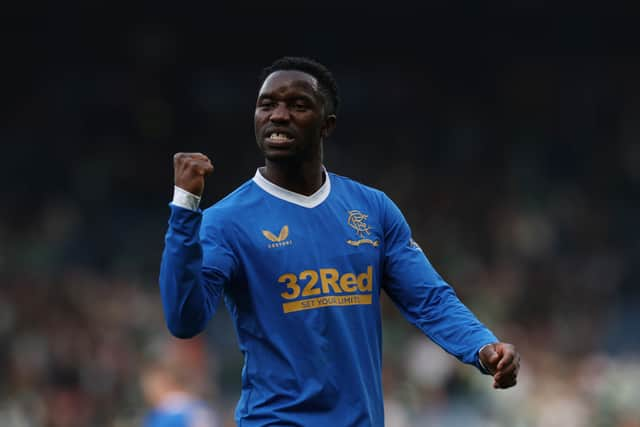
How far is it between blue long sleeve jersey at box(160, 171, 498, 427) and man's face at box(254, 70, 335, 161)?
17cm

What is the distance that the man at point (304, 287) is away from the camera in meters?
3.99

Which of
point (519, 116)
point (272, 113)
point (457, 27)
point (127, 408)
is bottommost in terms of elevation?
point (127, 408)

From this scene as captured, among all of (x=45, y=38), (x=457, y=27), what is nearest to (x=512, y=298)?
(x=457, y=27)

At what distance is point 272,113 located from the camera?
4.07 meters

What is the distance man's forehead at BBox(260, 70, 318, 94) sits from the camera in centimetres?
412

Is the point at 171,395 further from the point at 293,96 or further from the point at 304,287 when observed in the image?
the point at 293,96

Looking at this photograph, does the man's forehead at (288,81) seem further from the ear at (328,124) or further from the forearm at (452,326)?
the forearm at (452,326)

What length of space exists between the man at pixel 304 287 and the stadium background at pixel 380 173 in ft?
21.0

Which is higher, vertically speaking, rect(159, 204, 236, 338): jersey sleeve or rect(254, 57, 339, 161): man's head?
rect(254, 57, 339, 161): man's head

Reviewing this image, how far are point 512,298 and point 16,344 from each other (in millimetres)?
5369

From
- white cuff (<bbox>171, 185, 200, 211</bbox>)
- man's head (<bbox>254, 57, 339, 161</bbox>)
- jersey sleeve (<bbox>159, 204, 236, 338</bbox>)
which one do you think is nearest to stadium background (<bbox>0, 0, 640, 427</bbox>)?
man's head (<bbox>254, 57, 339, 161</bbox>)

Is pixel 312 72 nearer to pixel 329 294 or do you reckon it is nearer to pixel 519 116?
pixel 329 294

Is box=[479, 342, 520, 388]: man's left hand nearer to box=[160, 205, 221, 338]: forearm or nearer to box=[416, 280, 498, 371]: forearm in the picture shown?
box=[416, 280, 498, 371]: forearm

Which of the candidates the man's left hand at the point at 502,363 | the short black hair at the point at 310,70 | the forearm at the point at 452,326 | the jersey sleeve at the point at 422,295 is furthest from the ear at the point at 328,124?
the man's left hand at the point at 502,363
